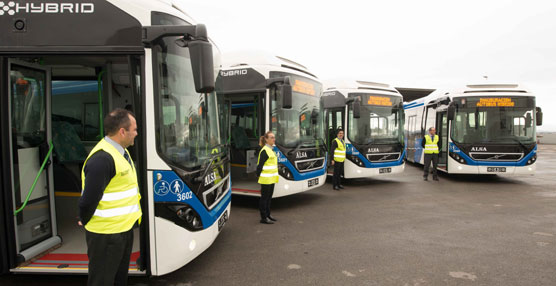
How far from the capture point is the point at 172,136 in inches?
139

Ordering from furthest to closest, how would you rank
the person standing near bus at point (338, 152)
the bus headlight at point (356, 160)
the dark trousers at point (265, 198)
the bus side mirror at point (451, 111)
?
the bus side mirror at point (451, 111)
the bus headlight at point (356, 160)
the person standing near bus at point (338, 152)
the dark trousers at point (265, 198)

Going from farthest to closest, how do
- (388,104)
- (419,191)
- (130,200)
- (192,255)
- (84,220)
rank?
(388,104) < (419,191) < (192,255) < (130,200) < (84,220)

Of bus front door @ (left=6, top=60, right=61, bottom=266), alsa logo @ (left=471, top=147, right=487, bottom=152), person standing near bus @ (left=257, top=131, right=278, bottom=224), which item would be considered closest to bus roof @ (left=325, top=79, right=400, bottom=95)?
alsa logo @ (left=471, top=147, right=487, bottom=152)

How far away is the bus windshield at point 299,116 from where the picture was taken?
23.2ft

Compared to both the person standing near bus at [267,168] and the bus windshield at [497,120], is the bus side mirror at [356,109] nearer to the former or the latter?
the bus windshield at [497,120]

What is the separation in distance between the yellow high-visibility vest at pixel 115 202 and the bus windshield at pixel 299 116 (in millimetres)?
4527

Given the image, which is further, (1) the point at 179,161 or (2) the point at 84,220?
(1) the point at 179,161

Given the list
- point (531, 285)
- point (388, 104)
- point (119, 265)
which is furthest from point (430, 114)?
point (119, 265)

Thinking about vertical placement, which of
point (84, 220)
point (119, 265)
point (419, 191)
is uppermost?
point (84, 220)

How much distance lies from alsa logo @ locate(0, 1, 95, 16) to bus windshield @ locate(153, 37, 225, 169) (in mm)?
804

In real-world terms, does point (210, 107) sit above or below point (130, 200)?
above

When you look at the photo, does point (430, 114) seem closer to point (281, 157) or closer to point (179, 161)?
point (281, 157)

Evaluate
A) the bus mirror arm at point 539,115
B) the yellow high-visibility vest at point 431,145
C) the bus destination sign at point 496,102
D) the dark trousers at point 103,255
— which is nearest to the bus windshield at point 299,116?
the dark trousers at point 103,255

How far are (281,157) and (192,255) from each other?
12.0ft
